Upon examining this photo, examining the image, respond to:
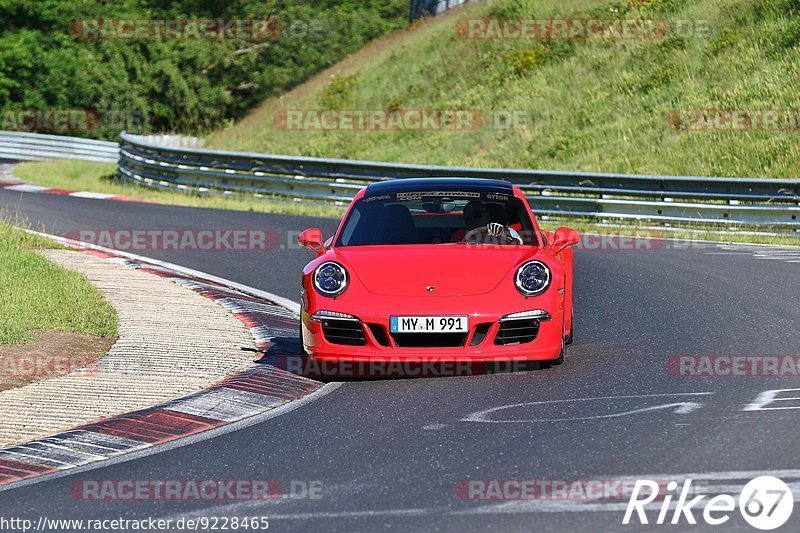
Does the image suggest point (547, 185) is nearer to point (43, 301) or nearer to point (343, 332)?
point (43, 301)

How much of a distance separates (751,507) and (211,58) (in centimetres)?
4383

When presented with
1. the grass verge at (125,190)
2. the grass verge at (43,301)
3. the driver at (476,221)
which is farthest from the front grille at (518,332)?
the grass verge at (125,190)

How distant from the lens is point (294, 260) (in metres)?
15.5

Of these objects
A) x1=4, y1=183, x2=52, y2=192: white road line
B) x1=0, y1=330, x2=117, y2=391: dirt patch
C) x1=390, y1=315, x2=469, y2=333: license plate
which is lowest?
x1=0, y1=330, x2=117, y2=391: dirt patch

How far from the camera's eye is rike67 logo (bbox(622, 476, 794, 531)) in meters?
4.88

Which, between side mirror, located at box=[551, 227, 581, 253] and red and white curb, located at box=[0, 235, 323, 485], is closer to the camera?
red and white curb, located at box=[0, 235, 323, 485]

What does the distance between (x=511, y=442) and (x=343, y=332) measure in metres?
2.22

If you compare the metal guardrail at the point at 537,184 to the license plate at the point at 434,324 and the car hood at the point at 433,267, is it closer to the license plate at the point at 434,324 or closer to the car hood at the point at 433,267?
the car hood at the point at 433,267

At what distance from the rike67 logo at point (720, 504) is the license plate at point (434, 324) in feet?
9.04

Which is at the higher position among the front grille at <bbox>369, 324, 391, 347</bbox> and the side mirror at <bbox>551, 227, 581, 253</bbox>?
the side mirror at <bbox>551, 227, 581, 253</bbox>

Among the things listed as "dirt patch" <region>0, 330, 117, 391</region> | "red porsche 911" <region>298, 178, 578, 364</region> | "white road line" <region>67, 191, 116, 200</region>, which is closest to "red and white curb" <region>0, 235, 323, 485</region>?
"red porsche 911" <region>298, 178, 578, 364</region>

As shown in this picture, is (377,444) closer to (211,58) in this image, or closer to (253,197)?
(253,197)

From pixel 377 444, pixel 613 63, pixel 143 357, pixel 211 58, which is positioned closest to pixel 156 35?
pixel 211 58

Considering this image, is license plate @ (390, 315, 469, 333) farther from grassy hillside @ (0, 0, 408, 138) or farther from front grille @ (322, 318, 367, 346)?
grassy hillside @ (0, 0, 408, 138)
